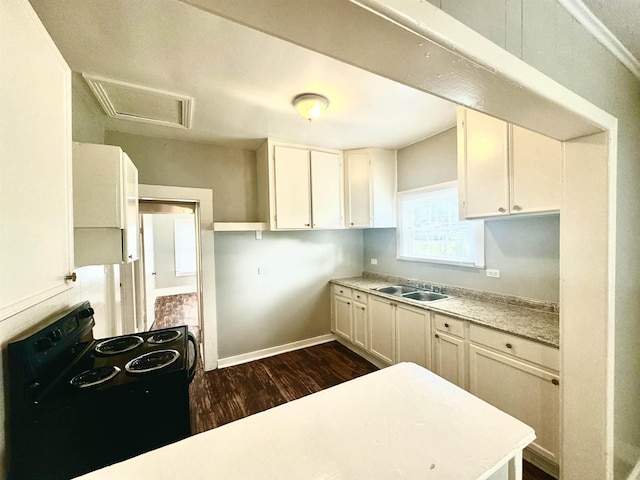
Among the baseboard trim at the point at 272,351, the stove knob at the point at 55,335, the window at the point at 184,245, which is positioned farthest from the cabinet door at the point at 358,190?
the window at the point at 184,245

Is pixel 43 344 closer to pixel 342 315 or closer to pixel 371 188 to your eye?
pixel 342 315

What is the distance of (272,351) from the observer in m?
3.28

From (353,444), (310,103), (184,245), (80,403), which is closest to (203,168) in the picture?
(310,103)

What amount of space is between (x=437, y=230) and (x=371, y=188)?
933mm

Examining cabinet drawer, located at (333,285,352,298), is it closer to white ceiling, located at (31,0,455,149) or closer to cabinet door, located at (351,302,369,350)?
cabinet door, located at (351,302,369,350)

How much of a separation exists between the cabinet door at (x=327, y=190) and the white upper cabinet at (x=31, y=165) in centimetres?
Result: 232

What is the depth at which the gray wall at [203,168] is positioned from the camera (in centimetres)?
264

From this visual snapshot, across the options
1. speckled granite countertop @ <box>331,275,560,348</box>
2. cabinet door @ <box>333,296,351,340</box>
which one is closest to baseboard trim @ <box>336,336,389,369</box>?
cabinet door @ <box>333,296,351,340</box>

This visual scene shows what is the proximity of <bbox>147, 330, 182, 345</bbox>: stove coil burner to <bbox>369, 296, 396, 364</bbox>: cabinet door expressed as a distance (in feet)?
6.41

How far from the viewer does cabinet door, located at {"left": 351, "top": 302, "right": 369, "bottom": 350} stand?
3023mm

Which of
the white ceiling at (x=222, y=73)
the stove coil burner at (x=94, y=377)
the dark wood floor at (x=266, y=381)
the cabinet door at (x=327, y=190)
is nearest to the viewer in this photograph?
the stove coil burner at (x=94, y=377)

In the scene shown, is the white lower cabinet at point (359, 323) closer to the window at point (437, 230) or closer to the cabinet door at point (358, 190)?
the window at point (437, 230)

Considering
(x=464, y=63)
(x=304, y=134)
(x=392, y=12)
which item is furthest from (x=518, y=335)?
(x=304, y=134)

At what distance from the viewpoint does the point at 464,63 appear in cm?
72
